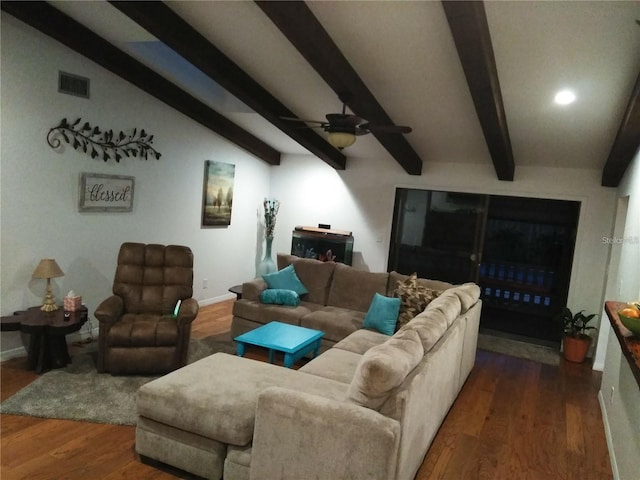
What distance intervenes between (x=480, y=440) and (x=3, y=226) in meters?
4.02

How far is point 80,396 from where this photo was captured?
324cm

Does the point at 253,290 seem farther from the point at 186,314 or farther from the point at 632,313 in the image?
the point at 632,313

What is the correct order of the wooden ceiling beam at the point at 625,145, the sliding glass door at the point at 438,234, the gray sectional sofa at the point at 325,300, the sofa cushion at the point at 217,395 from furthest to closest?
the sliding glass door at the point at 438,234 < the gray sectional sofa at the point at 325,300 < the wooden ceiling beam at the point at 625,145 < the sofa cushion at the point at 217,395

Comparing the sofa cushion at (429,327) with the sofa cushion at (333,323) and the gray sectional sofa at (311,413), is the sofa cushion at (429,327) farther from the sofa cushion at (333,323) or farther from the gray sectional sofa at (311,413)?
the sofa cushion at (333,323)

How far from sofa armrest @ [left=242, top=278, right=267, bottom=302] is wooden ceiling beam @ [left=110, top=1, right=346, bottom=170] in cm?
179

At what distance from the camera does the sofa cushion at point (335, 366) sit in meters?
2.94

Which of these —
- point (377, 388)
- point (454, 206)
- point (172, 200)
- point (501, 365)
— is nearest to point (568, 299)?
point (501, 365)

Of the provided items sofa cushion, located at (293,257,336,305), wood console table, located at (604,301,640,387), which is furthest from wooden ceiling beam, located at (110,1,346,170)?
wood console table, located at (604,301,640,387)

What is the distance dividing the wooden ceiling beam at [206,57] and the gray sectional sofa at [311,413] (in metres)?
2.54

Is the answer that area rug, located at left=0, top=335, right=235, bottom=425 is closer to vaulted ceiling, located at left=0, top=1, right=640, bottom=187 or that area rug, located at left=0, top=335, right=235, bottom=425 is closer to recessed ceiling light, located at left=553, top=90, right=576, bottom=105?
vaulted ceiling, located at left=0, top=1, right=640, bottom=187

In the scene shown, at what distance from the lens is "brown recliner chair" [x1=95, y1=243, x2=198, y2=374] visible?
3582mm

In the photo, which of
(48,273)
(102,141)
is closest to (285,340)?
(48,273)

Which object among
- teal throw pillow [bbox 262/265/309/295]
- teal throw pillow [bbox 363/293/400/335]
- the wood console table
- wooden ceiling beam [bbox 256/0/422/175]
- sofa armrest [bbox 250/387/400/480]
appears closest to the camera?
A: sofa armrest [bbox 250/387/400/480]

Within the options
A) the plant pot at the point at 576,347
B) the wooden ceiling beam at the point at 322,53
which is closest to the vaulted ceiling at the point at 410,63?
the wooden ceiling beam at the point at 322,53
